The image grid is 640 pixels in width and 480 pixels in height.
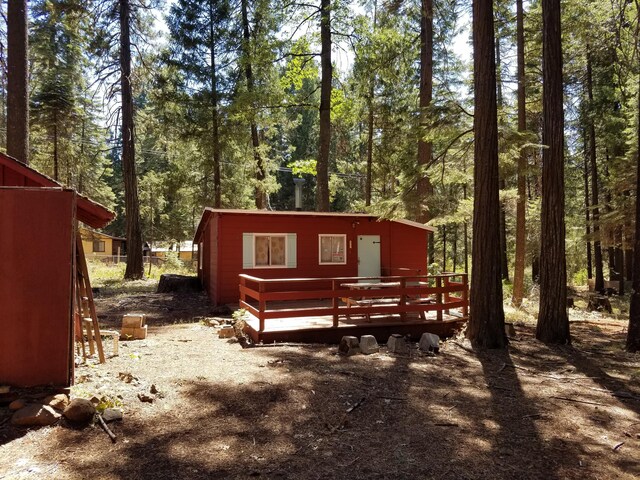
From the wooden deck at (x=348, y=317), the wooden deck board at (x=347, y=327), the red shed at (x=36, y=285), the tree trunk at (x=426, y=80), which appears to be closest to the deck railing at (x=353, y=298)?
the wooden deck at (x=348, y=317)

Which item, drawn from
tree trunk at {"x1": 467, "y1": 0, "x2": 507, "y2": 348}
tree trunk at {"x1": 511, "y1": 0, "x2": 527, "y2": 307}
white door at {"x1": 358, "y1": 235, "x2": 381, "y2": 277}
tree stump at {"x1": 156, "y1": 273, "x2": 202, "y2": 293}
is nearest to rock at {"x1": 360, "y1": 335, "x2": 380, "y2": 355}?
tree trunk at {"x1": 467, "y1": 0, "x2": 507, "y2": 348}

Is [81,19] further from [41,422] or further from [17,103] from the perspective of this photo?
[41,422]

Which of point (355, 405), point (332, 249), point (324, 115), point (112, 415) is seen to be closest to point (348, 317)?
point (355, 405)

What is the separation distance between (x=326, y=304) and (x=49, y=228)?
8.34m

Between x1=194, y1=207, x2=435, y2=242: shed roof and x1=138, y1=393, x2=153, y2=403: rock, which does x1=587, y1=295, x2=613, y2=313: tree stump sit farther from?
x1=138, y1=393, x2=153, y2=403: rock

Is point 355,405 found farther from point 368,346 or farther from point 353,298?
point 353,298

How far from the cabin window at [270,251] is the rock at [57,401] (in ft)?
30.0

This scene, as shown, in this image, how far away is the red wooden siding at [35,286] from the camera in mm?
4281

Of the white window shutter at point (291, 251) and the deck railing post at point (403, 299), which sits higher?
the white window shutter at point (291, 251)

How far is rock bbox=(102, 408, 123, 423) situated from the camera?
4047 millimetres

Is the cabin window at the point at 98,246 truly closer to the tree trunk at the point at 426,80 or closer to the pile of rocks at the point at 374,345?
the tree trunk at the point at 426,80

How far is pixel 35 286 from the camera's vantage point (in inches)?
172

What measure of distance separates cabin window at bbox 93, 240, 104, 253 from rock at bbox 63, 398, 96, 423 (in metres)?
42.2

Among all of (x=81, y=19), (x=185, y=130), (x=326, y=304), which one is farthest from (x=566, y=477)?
(x=185, y=130)
